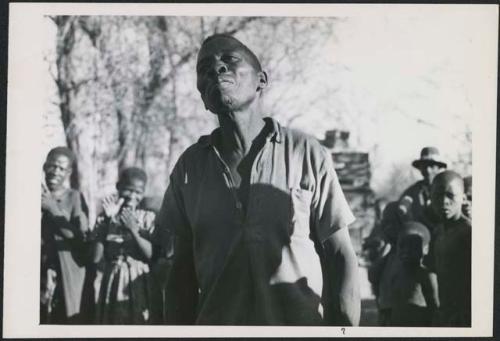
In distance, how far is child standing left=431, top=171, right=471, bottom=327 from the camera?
3893 mm

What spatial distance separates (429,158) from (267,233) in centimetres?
100

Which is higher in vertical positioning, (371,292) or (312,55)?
(312,55)

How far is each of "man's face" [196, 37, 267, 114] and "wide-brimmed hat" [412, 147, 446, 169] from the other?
946 millimetres

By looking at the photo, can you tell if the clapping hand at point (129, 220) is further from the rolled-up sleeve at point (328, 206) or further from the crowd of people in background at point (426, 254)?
the crowd of people in background at point (426, 254)

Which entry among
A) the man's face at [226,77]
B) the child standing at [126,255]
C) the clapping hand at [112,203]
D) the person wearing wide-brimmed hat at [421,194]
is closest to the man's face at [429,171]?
the person wearing wide-brimmed hat at [421,194]

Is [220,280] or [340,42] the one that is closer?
[220,280]

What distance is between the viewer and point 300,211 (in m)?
3.67

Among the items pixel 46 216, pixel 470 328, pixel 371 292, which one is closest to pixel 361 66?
pixel 371 292

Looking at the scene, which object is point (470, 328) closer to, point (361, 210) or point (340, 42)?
point (361, 210)

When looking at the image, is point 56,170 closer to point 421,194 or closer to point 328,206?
point 328,206

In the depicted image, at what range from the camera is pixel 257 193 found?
12.1 feet

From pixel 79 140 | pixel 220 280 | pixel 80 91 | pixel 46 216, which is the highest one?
pixel 80 91

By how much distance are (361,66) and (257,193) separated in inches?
36.4

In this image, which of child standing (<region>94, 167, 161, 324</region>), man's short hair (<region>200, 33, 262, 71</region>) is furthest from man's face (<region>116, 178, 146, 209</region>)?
man's short hair (<region>200, 33, 262, 71</region>)
